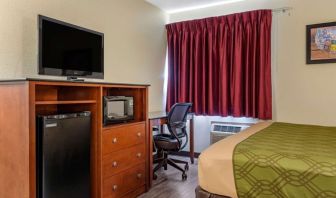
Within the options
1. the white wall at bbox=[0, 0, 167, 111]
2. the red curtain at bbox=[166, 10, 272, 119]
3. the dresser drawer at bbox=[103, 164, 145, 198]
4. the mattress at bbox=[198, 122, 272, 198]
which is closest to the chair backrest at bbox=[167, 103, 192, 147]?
the dresser drawer at bbox=[103, 164, 145, 198]

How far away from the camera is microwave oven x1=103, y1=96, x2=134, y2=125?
233 centimetres

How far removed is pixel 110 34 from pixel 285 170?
2654 mm

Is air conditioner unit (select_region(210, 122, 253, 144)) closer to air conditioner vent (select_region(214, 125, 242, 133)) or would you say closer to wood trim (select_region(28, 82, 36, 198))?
air conditioner vent (select_region(214, 125, 242, 133))

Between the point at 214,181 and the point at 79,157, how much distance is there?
3.67ft

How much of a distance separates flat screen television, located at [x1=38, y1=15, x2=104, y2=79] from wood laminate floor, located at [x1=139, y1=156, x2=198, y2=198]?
4.59ft

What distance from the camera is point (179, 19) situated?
4387 mm

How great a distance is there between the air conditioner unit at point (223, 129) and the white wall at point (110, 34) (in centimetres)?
100

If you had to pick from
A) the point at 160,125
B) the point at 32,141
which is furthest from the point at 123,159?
the point at 160,125

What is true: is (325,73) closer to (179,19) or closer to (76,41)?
(179,19)

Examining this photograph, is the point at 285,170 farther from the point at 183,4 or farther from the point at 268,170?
the point at 183,4

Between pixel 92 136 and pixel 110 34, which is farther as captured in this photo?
pixel 110 34

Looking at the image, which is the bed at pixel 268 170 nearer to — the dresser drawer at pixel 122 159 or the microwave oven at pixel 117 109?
the dresser drawer at pixel 122 159

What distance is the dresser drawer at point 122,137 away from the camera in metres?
2.27

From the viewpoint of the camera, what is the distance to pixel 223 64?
386 centimetres
